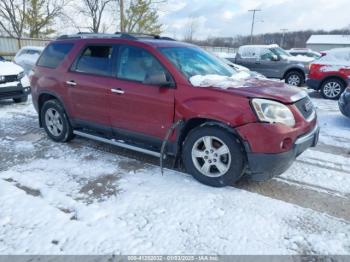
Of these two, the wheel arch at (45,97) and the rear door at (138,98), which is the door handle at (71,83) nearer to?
the wheel arch at (45,97)

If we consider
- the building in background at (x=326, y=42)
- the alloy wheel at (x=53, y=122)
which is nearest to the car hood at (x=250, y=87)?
the alloy wheel at (x=53, y=122)

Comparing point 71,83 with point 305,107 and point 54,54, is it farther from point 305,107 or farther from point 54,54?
point 305,107

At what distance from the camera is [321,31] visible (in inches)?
3971

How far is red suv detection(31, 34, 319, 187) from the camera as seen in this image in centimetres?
330

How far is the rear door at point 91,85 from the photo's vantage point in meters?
4.35

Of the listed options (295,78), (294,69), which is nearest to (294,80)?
(295,78)

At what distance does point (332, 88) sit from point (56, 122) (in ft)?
28.4

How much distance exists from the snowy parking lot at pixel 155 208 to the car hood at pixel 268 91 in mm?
1092

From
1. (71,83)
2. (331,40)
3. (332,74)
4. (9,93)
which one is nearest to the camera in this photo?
A: (71,83)

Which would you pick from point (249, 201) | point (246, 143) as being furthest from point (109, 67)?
point (249, 201)

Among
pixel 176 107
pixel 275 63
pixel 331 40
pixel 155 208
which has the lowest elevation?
pixel 155 208

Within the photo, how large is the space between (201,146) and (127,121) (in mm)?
1154

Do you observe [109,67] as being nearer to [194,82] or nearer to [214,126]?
[194,82]

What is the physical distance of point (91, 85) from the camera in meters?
4.45
